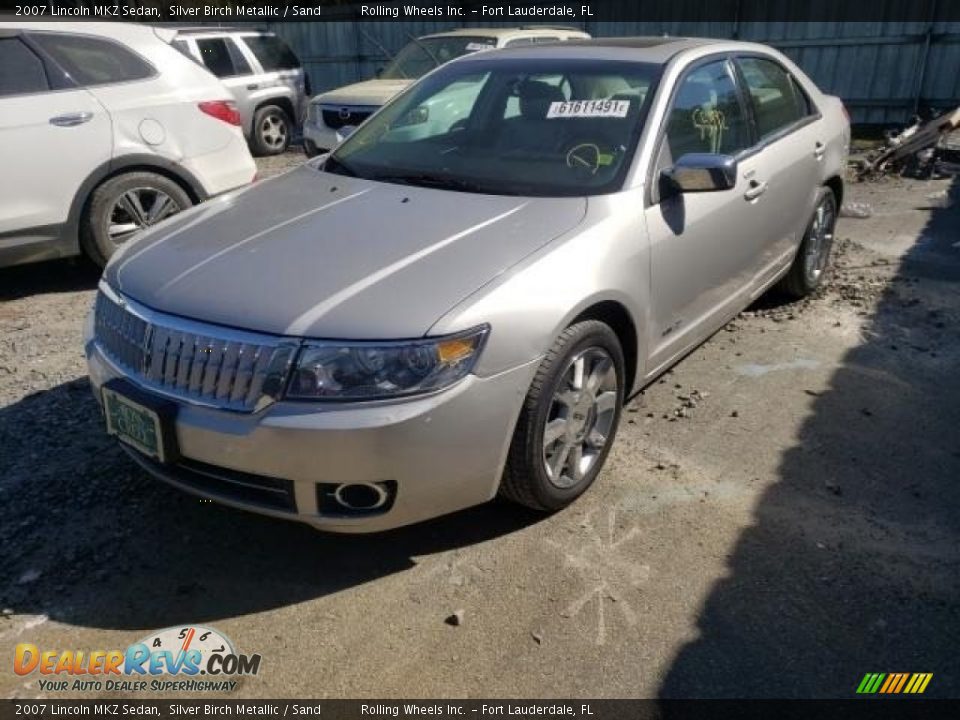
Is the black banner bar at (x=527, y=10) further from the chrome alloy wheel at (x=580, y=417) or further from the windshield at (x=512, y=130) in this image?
the chrome alloy wheel at (x=580, y=417)

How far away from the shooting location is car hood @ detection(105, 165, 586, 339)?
8.50 feet

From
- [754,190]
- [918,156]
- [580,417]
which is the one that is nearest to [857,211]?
[918,156]

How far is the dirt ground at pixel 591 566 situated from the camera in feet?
8.30

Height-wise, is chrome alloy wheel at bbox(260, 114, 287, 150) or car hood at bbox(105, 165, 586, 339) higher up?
car hood at bbox(105, 165, 586, 339)

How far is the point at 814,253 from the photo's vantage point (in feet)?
17.7

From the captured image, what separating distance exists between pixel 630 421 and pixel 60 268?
4.62 meters

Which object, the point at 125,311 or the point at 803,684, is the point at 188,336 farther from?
the point at 803,684

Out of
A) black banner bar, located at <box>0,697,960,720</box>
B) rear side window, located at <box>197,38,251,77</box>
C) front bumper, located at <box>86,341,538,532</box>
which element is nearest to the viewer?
black banner bar, located at <box>0,697,960,720</box>

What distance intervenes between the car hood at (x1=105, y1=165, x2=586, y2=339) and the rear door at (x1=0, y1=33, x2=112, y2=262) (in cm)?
236

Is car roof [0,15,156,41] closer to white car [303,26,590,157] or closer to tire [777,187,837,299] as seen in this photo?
white car [303,26,590,157]

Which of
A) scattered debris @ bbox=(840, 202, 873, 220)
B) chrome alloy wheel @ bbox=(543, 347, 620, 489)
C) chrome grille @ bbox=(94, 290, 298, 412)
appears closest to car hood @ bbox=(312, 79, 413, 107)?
scattered debris @ bbox=(840, 202, 873, 220)

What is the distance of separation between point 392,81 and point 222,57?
290cm

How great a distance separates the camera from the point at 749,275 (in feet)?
14.4

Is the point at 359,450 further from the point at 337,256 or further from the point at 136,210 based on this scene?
the point at 136,210
